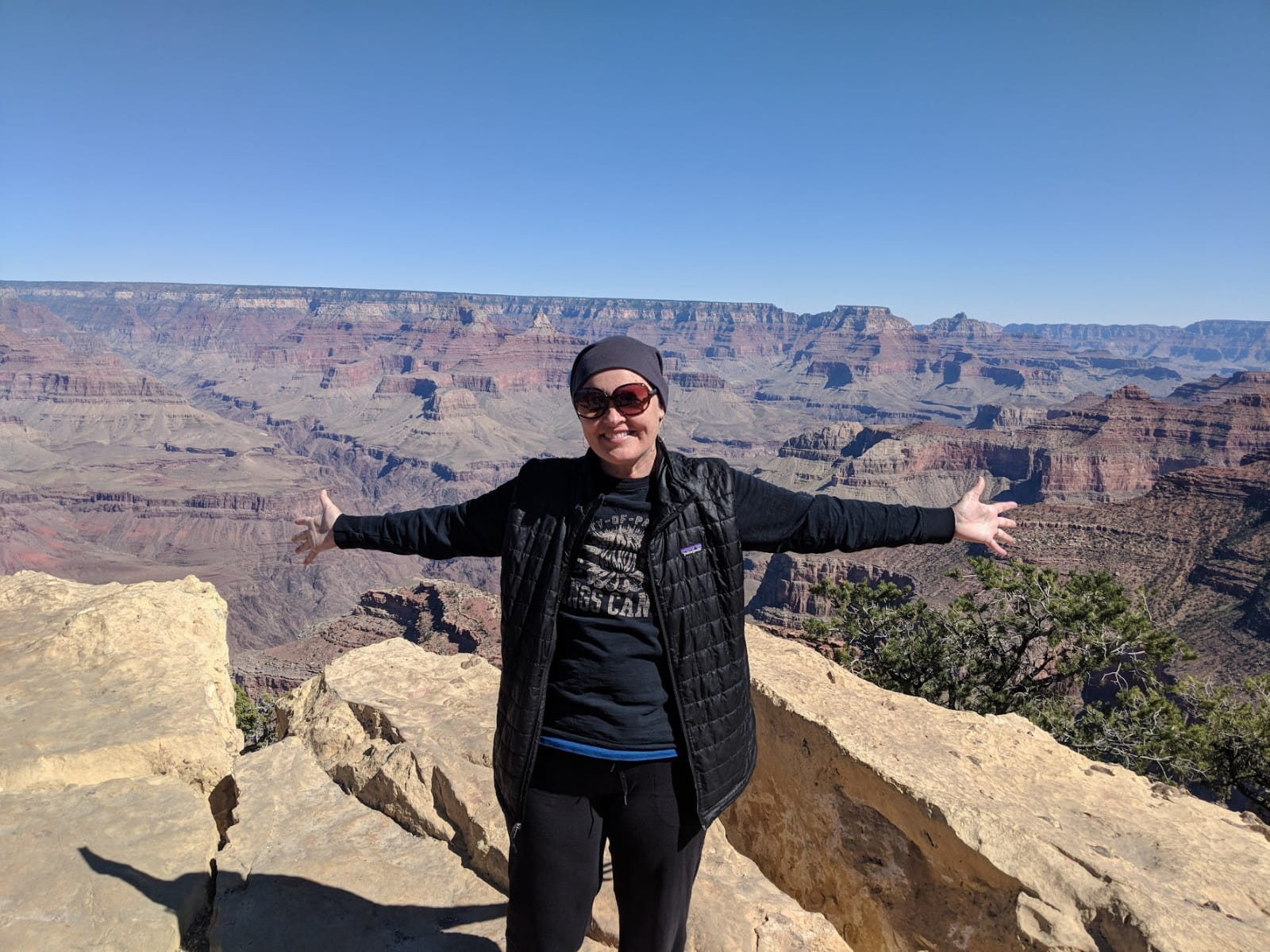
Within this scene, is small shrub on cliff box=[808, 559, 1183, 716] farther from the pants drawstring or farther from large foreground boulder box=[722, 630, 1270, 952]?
the pants drawstring

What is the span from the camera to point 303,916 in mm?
3615

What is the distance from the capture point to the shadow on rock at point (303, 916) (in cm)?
345

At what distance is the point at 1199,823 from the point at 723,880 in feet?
9.14

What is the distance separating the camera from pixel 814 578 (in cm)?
6806

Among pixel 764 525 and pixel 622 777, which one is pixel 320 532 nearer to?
pixel 622 777

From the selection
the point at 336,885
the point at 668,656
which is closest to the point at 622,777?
the point at 668,656

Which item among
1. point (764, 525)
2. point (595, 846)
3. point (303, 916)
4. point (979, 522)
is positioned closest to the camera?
point (595, 846)

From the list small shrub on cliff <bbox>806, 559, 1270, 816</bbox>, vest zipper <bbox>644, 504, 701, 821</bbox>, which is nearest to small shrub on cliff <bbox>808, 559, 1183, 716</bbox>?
small shrub on cliff <bbox>806, 559, 1270, 816</bbox>

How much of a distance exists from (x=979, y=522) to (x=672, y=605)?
148 cm

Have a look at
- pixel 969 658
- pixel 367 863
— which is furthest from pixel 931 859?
pixel 969 658

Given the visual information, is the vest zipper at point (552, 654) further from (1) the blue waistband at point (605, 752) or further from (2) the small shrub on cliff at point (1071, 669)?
(2) the small shrub on cliff at point (1071, 669)

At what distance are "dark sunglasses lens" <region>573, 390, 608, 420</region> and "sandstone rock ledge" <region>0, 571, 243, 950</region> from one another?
3.06 m

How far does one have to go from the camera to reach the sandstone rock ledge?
3.32m

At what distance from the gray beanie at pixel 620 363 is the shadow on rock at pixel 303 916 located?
109 inches
